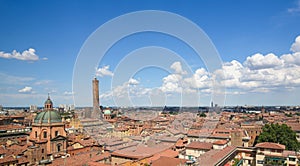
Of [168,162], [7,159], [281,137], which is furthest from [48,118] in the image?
[281,137]

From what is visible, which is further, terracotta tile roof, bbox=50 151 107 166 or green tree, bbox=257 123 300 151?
green tree, bbox=257 123 300 151

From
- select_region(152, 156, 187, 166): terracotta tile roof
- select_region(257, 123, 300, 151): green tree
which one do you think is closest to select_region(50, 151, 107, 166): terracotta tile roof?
select_region(152, 156, 187, 166): terracotta tile roof

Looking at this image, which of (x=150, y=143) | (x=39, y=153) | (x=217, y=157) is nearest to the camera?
(x=217, y=157)

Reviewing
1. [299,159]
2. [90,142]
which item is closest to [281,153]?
[299,159]

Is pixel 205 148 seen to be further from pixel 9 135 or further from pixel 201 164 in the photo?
pixel 9 135

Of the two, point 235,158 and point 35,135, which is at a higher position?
point 35,135

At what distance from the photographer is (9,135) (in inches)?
1029

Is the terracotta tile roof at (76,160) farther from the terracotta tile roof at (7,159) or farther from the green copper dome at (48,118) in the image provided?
the green copper dome at (48,118)

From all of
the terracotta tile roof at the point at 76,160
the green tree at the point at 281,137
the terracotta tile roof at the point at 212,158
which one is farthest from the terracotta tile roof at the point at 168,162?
the green tree at the point at 281,137

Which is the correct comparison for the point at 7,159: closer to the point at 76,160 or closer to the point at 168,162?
the point at 76,160

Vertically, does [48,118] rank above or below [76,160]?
above

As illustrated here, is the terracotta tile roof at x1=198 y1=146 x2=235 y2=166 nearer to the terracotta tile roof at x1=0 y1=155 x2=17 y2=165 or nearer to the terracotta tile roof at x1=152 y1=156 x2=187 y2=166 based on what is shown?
the terracotta tile roof at x1=152 y1=156 x2=187 y2=166

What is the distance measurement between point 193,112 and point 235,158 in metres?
35.0

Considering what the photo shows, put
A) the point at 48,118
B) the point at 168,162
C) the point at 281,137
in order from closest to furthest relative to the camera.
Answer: the point at 168,162 < the point at 281,137 < the point at 48,118
